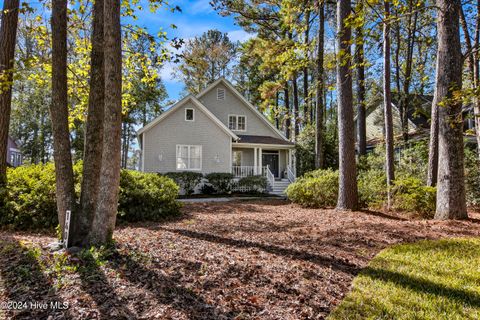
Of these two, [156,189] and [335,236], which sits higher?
[156,189]

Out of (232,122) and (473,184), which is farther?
(232,122)

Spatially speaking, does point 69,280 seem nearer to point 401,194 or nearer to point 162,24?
point 162,24

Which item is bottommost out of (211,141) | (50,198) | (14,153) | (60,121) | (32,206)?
(32,206)

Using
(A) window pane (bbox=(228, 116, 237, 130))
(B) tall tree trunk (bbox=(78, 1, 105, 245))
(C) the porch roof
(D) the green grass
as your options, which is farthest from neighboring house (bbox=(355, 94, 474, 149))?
(B) tall tree trunk (bbox=(78, 1, 105, 245))

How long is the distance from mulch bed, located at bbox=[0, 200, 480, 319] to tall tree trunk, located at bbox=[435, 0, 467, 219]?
3.43 feet

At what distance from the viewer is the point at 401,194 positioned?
26.7 ft

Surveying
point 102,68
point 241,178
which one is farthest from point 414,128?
point 102,68

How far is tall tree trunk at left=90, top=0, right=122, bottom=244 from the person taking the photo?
3836 mm

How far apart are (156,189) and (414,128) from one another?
1668cm

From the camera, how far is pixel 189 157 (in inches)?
656

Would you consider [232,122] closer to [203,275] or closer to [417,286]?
[203,275]

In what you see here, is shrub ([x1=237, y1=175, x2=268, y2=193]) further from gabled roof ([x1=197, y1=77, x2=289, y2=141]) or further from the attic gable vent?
the attic gable vent

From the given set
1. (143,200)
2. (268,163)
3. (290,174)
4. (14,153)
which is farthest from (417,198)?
(14,153)

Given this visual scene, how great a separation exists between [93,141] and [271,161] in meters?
16.6
